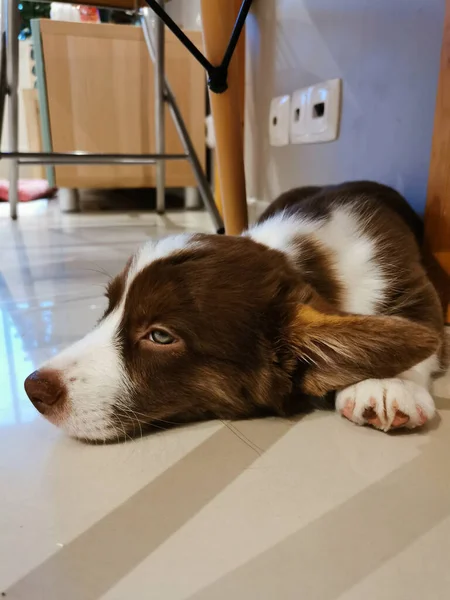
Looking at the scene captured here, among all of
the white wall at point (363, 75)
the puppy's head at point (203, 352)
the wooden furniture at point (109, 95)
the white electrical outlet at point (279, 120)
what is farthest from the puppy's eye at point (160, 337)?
the wooden furniture at point (109, 95)

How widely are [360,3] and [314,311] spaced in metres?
1.54

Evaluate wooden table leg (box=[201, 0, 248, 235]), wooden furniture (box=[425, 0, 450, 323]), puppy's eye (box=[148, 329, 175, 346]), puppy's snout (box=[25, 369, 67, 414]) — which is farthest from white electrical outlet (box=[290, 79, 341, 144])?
puppy's snout (box=[25, 369, 67, 414])

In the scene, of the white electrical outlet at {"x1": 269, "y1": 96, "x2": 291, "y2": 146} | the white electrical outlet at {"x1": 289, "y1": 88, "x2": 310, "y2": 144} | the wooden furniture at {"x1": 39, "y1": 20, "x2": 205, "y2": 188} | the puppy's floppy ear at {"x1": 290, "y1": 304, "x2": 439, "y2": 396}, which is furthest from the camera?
the wooden furniture at {"x1": 39, "y1": 20, "x2": 205, "y2": 188}

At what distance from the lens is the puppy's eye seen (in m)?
0.92

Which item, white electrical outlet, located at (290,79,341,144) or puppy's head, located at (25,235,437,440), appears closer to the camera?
puppy's head, located at (25,235,437,440)

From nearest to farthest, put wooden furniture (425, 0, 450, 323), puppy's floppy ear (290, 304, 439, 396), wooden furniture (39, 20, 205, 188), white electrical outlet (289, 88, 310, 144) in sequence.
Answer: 1. puppy's floppy ear (290, 304, 439, 396)
2. wooden furniture (425, 0, 450, 323)
3. white electrical outlet (289, 88, 310, 144)
4. wooden furniture (39, 20, 205, 188)

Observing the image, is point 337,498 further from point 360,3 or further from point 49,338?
point 360,3

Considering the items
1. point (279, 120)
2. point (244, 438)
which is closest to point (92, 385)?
point (244, 438)

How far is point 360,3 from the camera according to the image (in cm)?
197

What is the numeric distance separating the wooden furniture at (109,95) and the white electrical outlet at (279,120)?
3.32ft

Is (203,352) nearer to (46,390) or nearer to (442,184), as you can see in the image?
(46,390)

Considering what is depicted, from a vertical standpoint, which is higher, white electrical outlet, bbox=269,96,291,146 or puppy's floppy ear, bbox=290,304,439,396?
white electrical outlet, bbox=269,96,291,146

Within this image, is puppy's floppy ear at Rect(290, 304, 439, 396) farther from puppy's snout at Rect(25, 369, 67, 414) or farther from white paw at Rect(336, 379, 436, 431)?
puppy's snout at Rect(25, 369, 67, 414)

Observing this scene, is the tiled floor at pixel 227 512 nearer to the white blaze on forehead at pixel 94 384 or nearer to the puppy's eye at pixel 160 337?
the white blaze on forehead at pixel 94 384
